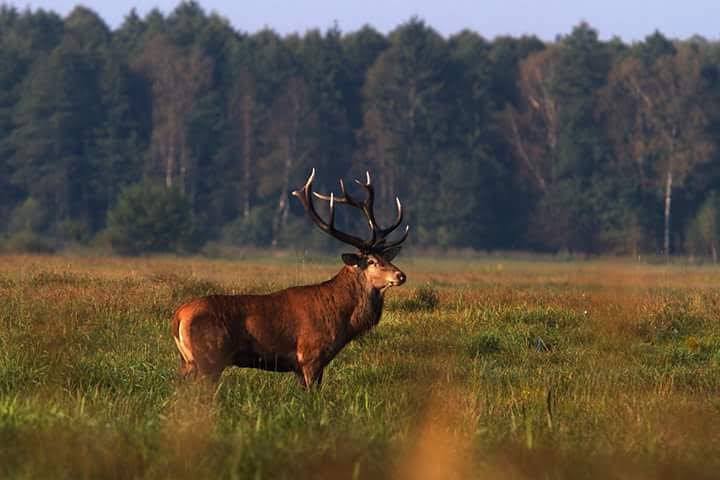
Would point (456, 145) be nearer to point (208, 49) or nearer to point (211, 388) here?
point (208, 49)

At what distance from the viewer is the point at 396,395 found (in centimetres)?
1092

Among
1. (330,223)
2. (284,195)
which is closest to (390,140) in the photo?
(284,195)

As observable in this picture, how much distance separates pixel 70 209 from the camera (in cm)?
6631

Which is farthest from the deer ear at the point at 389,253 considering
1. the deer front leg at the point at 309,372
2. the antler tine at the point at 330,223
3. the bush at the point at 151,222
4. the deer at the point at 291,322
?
the bush at the point at 151,222

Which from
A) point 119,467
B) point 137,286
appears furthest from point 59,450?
point 137,286

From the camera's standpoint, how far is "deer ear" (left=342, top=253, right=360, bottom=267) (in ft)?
41.4

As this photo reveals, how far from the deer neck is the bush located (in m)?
36.6

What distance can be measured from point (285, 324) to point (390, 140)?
5466 centimetres

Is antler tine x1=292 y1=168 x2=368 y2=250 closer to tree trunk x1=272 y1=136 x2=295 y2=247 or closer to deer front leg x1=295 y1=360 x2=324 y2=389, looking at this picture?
deer front leg x1=295 y1=360 x2=324 y2=389

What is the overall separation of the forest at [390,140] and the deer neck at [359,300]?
47938mm

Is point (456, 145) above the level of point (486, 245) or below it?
above

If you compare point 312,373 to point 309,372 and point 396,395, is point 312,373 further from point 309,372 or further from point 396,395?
point 396,395

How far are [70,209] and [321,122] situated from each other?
1123cm

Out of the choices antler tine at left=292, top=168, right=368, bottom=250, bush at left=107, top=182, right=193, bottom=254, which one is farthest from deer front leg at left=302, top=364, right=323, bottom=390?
bush at left=107, top=182, right=193, bottom=254
